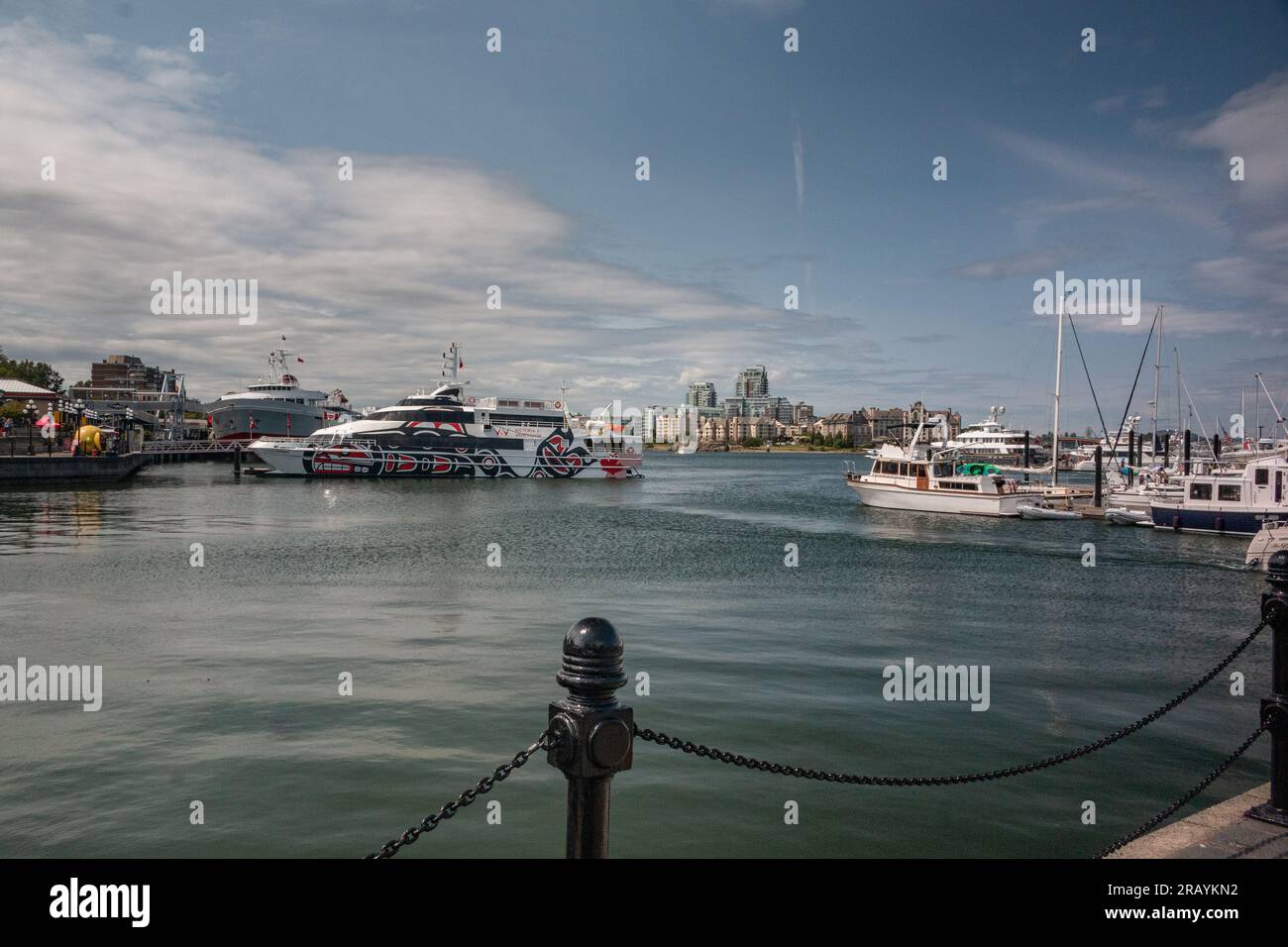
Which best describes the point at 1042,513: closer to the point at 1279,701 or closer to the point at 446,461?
the point at 1279,701

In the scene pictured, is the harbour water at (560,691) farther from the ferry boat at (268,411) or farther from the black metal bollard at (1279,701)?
the ferry boat at (268,411)

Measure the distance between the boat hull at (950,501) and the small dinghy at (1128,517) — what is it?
15.5ft

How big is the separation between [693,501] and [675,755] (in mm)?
50528

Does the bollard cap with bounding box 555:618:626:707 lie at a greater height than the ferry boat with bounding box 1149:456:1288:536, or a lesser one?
greater

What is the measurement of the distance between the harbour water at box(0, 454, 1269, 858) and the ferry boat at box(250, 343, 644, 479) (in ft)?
145

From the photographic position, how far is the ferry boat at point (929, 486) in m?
46.4

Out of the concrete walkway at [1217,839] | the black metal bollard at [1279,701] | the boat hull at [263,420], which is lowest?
the concrete walkway at [1217,839]

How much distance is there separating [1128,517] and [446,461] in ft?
179

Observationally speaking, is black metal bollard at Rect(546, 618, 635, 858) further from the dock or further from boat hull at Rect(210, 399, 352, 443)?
boat hull at Rect(210, 399, 352, 443)

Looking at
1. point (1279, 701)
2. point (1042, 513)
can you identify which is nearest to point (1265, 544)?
point (1042, 513)

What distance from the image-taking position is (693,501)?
59719 millimetres

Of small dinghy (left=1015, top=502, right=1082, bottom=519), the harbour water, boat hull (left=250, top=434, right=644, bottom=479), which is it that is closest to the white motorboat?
small dinghy (left=1015, top=502, right=1082, bottom=519)

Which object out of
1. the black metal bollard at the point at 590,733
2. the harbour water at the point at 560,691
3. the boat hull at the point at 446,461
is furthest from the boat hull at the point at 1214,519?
the boat hull at the point at 446,461

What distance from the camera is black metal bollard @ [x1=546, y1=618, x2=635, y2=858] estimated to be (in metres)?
3.18
